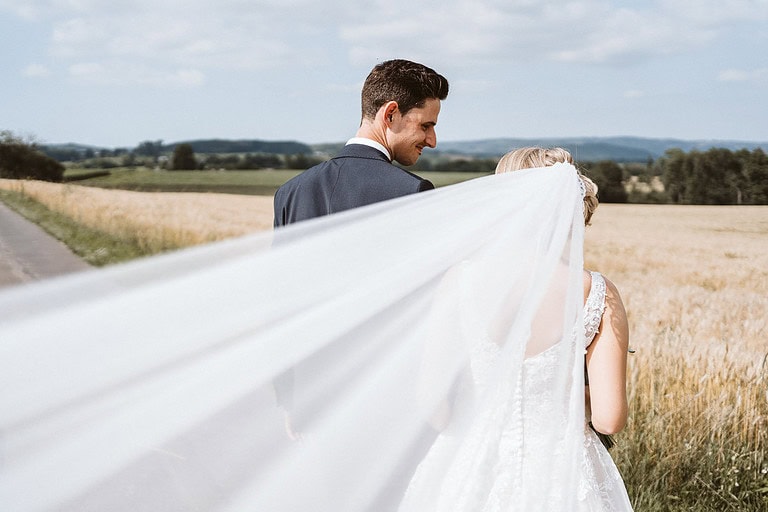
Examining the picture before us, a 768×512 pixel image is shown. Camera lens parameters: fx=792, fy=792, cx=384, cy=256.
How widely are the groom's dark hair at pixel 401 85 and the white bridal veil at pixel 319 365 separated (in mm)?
526

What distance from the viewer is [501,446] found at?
2451 mm

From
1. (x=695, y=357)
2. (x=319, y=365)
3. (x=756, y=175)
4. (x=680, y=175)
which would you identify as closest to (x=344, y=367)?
(x=319, y=365)

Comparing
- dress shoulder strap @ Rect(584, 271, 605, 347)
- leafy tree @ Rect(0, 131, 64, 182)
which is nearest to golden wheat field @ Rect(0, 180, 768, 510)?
dress shoulder strap @ Rect(584, 271, 605, 347)

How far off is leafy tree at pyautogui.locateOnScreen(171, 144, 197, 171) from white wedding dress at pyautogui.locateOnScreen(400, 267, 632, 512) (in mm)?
59715

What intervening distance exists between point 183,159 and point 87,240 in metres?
45.2

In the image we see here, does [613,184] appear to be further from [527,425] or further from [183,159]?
[183,159]

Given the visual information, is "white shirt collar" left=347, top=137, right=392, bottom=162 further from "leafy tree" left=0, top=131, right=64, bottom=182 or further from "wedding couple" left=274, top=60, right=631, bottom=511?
"leafy tree" left=0, top=131, right=64, bottom=182

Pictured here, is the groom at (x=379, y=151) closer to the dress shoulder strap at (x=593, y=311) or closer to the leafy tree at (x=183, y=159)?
the dress shoulder strap at (x=593, y=311)

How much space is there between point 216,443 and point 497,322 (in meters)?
0.88

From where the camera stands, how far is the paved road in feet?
41.3

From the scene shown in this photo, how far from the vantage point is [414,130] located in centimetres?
317

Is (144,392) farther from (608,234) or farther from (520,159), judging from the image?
(608,234)

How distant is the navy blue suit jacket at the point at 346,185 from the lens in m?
2.97

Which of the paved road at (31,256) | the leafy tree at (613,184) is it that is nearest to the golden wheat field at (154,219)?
the paved road at (31,256)
